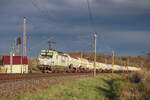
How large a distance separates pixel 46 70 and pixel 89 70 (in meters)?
22.0

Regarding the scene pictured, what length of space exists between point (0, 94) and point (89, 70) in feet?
154

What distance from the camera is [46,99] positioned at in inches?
496

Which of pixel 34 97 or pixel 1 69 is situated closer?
pixel 34 97

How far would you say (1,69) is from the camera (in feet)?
177

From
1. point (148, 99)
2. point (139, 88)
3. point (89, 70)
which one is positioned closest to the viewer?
point (148, 99)

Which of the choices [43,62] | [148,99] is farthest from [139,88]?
[43,62]

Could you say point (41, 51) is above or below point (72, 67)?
above

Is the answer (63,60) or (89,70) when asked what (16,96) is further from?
(89,70)

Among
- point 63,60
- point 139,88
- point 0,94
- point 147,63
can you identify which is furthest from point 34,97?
point 63,60

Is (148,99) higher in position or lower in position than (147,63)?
lower

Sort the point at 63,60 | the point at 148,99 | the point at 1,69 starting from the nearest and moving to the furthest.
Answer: the point at 148,99
the point at 63,60
the point at 1,69

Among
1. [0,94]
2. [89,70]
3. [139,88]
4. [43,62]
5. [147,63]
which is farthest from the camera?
[89,70]

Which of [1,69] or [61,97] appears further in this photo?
[1,69]

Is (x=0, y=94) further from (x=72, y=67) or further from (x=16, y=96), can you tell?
(x=72, y=67)
